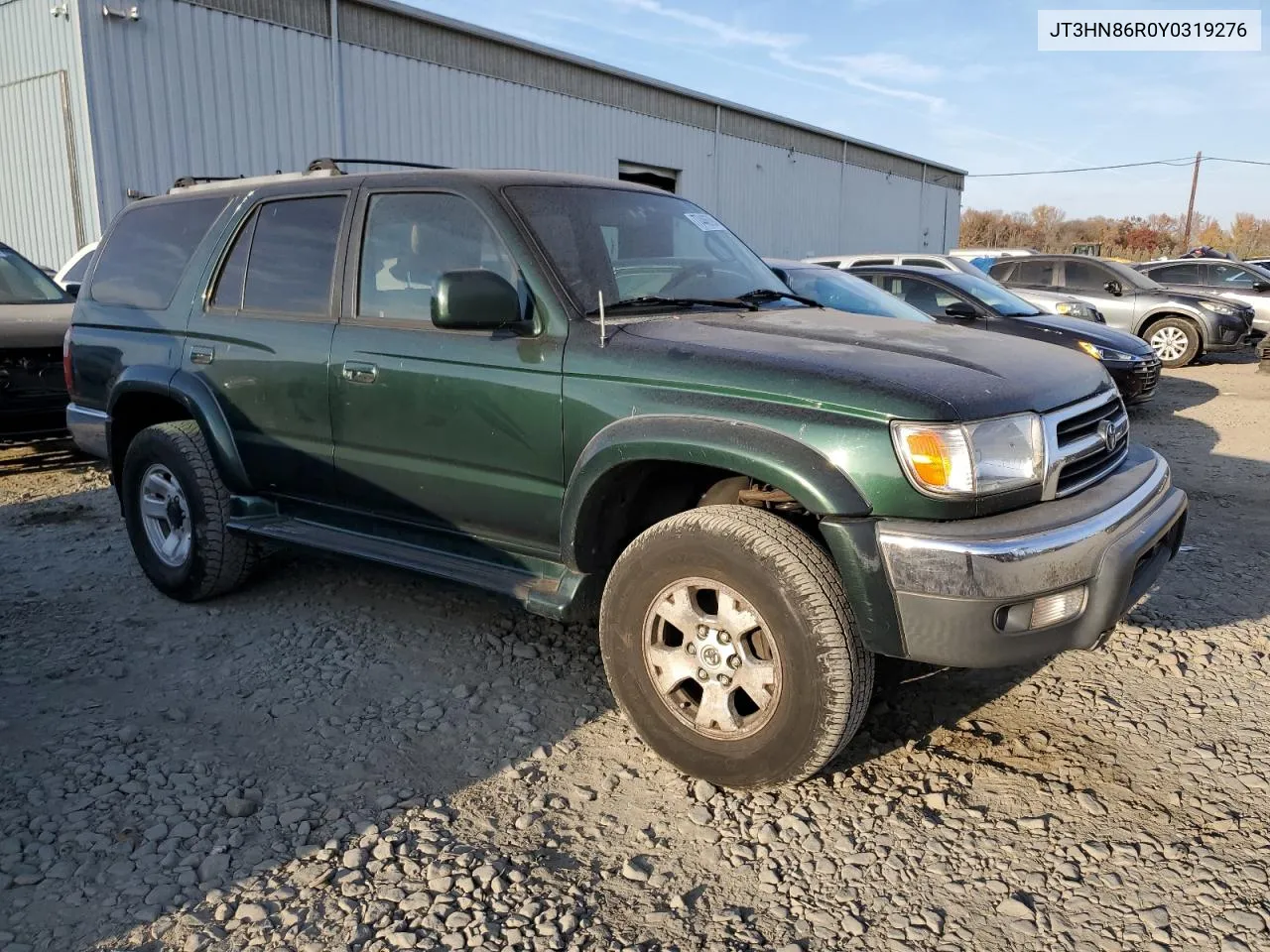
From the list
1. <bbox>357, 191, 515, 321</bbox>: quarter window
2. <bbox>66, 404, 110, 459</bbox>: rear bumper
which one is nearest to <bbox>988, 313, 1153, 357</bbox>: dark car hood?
<bbox>357, 191, 515, 321</bbox>: quarter window

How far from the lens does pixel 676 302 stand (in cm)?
369

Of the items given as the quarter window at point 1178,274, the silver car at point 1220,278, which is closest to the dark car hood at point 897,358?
the silver car at point 1220,278

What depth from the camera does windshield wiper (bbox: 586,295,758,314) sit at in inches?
138

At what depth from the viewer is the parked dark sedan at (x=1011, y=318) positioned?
903cm

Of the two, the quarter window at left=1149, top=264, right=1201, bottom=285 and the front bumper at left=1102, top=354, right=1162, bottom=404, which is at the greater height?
the quarter window at left=1149, top=264, right=1201, bottom=285

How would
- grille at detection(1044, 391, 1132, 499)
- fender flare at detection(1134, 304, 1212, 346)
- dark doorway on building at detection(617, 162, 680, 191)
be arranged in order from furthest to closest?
1. dark doorway on building at detection(617, 162, 680, 191)
2. fender flare at detection(1134, 304, 1212, 346)
3. grille at detection(1044, 391, 1132, 499)

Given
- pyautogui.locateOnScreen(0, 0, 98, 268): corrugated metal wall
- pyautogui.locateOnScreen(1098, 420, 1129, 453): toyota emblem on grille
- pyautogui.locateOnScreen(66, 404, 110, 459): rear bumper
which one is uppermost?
pyautogui.locateOnScreen(0, 0, 98, 268): corrugated metal wall

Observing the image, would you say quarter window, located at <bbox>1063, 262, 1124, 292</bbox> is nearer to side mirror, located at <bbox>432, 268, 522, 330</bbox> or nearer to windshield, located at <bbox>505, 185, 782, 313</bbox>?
windshield, located at <bbox>505, 185, 782, 313</bbox>

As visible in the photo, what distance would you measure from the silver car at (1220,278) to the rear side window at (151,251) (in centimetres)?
1590

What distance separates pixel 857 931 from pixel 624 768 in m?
1.00

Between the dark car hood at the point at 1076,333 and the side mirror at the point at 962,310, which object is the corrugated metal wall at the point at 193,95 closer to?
the side mirror at the point at 962,310

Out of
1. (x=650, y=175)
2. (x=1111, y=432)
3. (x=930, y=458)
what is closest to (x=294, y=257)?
(x=930, y=458)

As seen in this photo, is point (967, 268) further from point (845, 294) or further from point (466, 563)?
point (466, 563)

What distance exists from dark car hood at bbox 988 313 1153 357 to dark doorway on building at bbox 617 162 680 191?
489 inches
